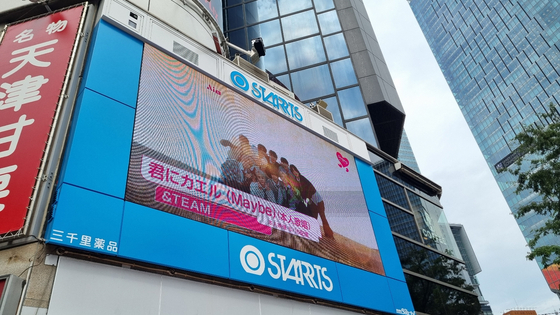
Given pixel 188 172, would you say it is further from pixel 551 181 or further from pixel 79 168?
pixel 551 181

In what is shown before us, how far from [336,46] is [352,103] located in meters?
5.41

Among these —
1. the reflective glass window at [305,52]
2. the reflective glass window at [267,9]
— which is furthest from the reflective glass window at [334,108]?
the reflective glass window at [267,9]

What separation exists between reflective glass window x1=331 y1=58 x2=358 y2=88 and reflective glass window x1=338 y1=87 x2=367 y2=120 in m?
0.67

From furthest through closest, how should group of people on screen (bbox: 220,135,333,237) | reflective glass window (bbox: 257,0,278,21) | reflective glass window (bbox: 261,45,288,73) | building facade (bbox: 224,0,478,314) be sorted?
reflective glass window (bbox: 257,0,278,21)
reflective glass window (bbox: 261,45,288,73)
building facade (bbox: 224,0,478,314)
group of people on screen (bbox: 220,135,333,237)

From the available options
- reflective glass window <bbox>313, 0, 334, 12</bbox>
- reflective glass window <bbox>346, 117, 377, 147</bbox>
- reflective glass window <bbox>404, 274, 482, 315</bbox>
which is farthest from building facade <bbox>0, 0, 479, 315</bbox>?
reflective glass window <bbox>313, 0, 334, 12</bbox>

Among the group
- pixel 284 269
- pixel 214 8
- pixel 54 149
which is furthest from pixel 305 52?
pixel 54 149

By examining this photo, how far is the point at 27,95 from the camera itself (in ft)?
30.2

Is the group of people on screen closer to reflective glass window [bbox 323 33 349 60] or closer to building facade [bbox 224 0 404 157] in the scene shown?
building facade [bbox 224 0 404 157]

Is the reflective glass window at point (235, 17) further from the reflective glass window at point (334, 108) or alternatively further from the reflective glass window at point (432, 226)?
the reflective glass window at point (432, 226)

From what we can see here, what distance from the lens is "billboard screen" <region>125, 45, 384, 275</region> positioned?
31.9ft

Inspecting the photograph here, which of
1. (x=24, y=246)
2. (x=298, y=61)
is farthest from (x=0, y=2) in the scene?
(x=298, y=61)

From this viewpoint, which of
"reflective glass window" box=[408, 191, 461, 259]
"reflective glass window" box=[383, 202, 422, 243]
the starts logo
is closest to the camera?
the starts logo

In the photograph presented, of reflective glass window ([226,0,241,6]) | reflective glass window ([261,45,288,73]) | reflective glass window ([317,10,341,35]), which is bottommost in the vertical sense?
reflective glass window ([261,45,288,73])

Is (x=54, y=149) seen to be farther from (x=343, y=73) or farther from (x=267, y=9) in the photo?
(x=267, y=9)
